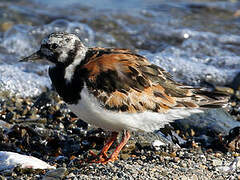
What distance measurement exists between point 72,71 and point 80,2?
842cm

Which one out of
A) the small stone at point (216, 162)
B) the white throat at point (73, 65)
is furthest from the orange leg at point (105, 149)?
the small stone at point (216, 162)

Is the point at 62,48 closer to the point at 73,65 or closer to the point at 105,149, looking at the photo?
the point at 73,65

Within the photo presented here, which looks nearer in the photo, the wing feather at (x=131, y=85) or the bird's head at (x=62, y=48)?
the wing feather at (x=131, y=85)

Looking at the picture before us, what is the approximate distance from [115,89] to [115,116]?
0.82 ft

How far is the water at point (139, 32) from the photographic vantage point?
287 inches

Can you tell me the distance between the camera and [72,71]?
153 inches

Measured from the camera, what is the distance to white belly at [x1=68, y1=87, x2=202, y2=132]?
3.78m

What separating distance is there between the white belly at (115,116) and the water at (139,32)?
8.87 feet

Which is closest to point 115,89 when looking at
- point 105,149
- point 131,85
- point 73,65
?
point 131,85

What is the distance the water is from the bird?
8.26 ft

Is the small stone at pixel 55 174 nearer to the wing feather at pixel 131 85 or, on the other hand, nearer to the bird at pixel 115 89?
the bird at pixel 115 89

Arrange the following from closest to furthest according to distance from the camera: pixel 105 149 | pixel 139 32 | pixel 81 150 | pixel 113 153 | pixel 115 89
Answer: pixel 115 89 < pixel 113 153 < pixel 105 149 < pixel 81 150 < pixel 139 32

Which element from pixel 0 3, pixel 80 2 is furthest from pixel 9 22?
pixel 80 2

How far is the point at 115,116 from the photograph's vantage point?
3881 mm
